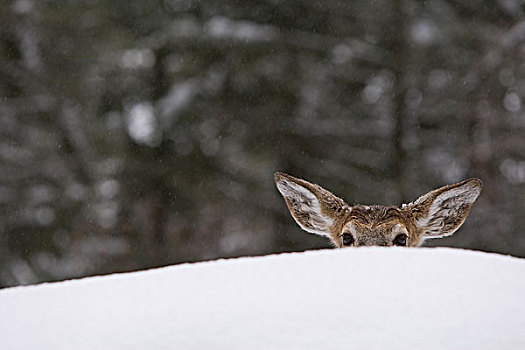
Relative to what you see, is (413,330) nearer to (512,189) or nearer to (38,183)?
(512,189)

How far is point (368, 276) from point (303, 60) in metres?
13.2

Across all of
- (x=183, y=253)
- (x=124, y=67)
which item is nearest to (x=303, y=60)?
(x=124, y=67)

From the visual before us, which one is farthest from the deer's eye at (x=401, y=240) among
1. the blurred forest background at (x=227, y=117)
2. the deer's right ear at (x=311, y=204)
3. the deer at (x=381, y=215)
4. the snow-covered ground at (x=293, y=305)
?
the blurred forest background at (x=227, y=117)

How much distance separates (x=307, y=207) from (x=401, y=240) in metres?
0.80

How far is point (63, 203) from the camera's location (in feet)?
47.1

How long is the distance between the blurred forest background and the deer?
23.9ft

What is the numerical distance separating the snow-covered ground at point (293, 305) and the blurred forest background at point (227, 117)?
34.9ft

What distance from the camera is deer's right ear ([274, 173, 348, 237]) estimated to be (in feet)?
18.8

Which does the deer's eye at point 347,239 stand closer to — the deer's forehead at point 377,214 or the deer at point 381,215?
the deer at point 381,215

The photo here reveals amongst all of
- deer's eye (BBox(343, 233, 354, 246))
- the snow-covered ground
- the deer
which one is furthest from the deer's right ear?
the snow-covered ground

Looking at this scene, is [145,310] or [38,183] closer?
[145,310]

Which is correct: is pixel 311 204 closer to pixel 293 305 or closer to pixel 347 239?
pixel 347 239

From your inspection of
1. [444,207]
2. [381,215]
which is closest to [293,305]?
[381,215]

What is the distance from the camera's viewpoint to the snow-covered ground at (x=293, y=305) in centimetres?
190
